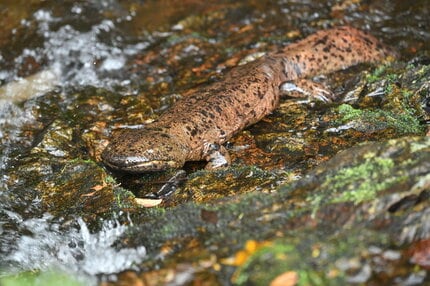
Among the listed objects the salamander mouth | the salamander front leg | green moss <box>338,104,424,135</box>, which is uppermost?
green moss <box>338,104,424,135</box>

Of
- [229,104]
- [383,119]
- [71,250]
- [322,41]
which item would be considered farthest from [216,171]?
[322,41]

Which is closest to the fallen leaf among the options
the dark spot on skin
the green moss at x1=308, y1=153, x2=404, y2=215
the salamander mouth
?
the salamander mouth

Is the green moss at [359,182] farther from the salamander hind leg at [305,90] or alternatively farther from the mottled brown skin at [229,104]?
the salamander hind leg at [305,90]

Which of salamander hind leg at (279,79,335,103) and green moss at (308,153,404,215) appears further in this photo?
salamander hind leg at (279,79,335,103)

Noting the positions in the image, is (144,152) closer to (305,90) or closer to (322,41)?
(305,90)

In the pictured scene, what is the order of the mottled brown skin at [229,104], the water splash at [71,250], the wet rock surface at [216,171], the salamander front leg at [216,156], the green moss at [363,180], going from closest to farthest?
the wet rock surface at [216,171]
the green moss at [363,180]
the water splash at [71,250]
the mottled brown skin at [229,104]
the salamander front leg at [216,156]

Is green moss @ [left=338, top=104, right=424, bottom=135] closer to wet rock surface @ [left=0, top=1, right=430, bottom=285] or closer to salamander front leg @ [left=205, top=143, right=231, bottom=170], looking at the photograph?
wet rock surface @ [left=0, top=1, right=430, bottom=285]

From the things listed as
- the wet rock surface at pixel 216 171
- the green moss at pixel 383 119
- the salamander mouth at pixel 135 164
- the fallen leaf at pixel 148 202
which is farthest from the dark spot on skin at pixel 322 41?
the fallen leaf at pixel 148 202
